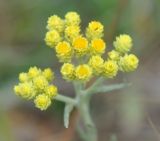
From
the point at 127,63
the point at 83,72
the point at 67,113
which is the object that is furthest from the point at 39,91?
the point at 127,63

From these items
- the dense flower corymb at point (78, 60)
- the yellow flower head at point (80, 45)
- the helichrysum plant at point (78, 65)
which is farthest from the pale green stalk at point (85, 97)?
the yellow flower head at point (80, 45)

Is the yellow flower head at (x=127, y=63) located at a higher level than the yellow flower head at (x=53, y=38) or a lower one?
lower

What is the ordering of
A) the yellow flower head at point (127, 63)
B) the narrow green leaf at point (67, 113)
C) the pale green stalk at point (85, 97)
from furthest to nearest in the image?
the pale green stalk at point (85, 97) → the yellow flower head at point (127, 63) → the narrow green leaf at point (67, 113)

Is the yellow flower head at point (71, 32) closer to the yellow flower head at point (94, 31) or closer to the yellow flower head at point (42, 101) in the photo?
the yellow flower head at point (94, 31)

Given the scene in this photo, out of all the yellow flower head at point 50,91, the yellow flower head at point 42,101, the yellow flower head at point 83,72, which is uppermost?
the yellow flower head at point 83,72

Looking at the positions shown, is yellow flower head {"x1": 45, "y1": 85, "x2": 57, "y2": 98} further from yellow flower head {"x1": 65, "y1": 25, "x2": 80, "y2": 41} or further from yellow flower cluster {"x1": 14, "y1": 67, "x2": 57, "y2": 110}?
yellow flower head {"x1": 65, "y1": 25, "x2": 80, "y2": 41}

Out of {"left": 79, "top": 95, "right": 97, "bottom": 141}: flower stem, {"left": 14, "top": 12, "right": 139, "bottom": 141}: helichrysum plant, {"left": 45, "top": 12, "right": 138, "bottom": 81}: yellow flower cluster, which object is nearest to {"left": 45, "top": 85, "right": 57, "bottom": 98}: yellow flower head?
{"left": 14, "top": 12, "right": 139, "bottom": 141}: helichrysum plant

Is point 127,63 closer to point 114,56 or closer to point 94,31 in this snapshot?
point 114,56
